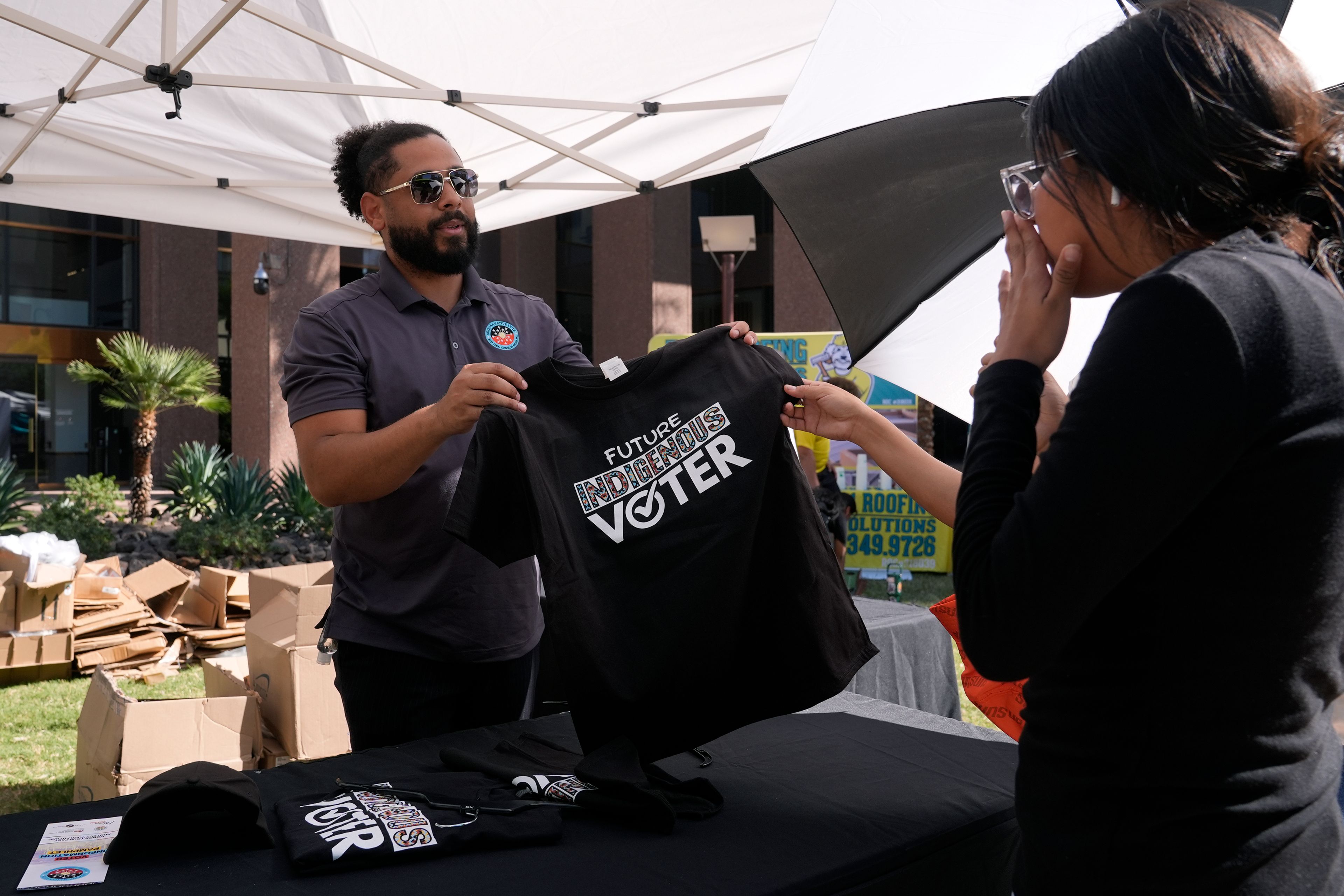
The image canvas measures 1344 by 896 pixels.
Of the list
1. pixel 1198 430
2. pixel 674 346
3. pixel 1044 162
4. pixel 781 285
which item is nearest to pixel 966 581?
pixel 1198 430

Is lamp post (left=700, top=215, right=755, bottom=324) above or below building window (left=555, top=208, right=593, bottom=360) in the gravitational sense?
below

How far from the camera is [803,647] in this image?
178 cm

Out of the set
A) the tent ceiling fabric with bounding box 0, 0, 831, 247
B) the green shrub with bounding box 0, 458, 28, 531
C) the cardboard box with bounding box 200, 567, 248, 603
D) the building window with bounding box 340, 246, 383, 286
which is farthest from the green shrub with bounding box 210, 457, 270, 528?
the building window with bounding box 340, 246, 383, 286

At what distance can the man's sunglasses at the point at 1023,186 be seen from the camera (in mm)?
1136

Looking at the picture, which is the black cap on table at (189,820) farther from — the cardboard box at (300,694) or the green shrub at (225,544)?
the green shrub at (225,544)

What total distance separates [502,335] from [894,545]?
7793 mm

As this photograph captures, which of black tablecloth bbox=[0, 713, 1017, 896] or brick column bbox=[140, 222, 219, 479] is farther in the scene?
brick column bbox=[140, 222, 219, 479]

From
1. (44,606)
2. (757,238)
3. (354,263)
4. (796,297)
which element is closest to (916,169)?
(44,606)

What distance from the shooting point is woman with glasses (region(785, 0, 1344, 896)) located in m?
0.82

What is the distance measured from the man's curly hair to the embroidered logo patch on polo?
18.2 inches

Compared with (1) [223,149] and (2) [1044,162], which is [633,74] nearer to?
(1) [223,149]

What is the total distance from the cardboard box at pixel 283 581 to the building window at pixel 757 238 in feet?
41.6

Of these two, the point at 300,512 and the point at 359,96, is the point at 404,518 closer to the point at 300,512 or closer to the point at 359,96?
the point at 359,96

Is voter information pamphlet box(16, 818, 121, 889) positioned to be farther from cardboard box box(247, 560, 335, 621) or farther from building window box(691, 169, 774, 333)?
building window box(691, 169, 774, 333)
